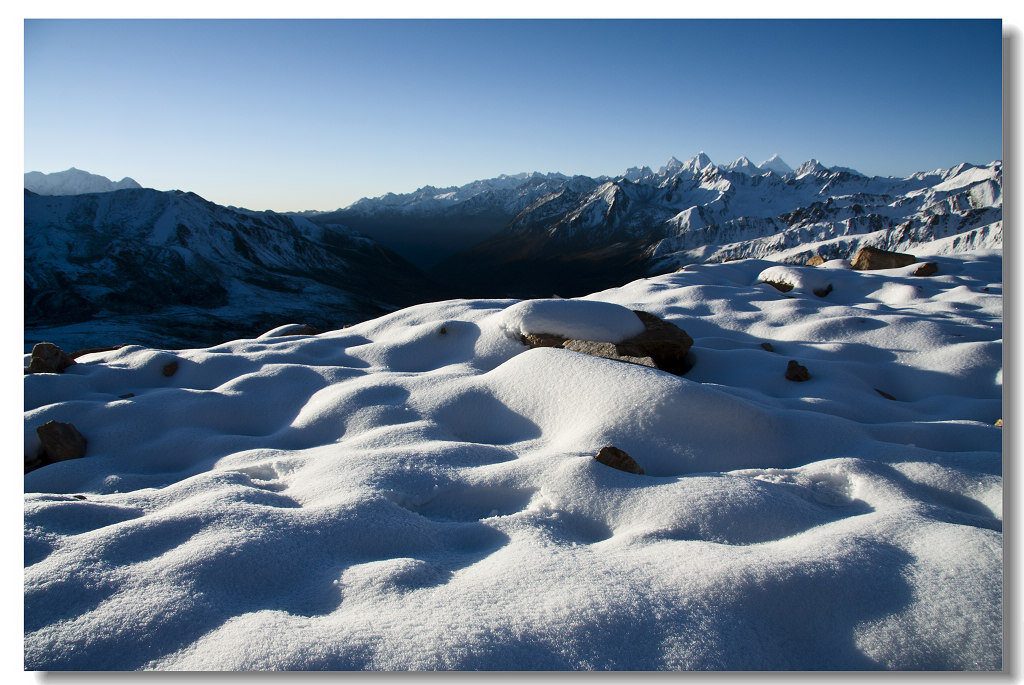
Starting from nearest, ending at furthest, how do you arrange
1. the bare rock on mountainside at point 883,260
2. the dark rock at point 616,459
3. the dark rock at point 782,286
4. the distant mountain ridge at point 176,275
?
the dark rock at point 616,459 → the dark rock at point 782,286 → the bare rock on mountainside at point 883,260 → the distant mountain ridge at point 176,275

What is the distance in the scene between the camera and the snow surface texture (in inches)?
96.4

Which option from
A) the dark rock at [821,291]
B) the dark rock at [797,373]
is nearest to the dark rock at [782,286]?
the dark rock at [821,291]

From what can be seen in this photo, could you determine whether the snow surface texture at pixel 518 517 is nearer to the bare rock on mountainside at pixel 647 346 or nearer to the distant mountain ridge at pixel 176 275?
the bare rock on mountainside at pixel 647 346

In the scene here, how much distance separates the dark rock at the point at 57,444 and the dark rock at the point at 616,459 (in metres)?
5.31

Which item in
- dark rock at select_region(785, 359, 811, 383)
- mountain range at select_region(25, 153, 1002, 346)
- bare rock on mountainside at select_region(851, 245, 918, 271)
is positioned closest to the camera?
dark rock at select_region(785, 359, 811, 383)

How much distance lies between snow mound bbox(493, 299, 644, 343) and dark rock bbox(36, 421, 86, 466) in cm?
524

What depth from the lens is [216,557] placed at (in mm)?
3049

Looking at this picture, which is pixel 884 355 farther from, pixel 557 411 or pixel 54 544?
pixel 54 544

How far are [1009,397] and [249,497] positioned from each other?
17.0 ft

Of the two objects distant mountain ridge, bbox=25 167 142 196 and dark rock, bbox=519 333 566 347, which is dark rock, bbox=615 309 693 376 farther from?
distant mountain ridge, bbox=25 167 142 196

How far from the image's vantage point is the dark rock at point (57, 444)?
5.25m

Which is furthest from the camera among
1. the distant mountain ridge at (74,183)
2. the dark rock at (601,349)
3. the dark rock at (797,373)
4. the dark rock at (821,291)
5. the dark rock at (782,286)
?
the distant mountain ridge at (74,183)

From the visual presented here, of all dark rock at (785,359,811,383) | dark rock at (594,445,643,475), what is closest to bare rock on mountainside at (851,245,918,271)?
dark rock at (785,359,811,383)

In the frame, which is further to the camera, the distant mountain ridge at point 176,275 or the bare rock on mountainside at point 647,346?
the distant mountain ridge at point 176,275
